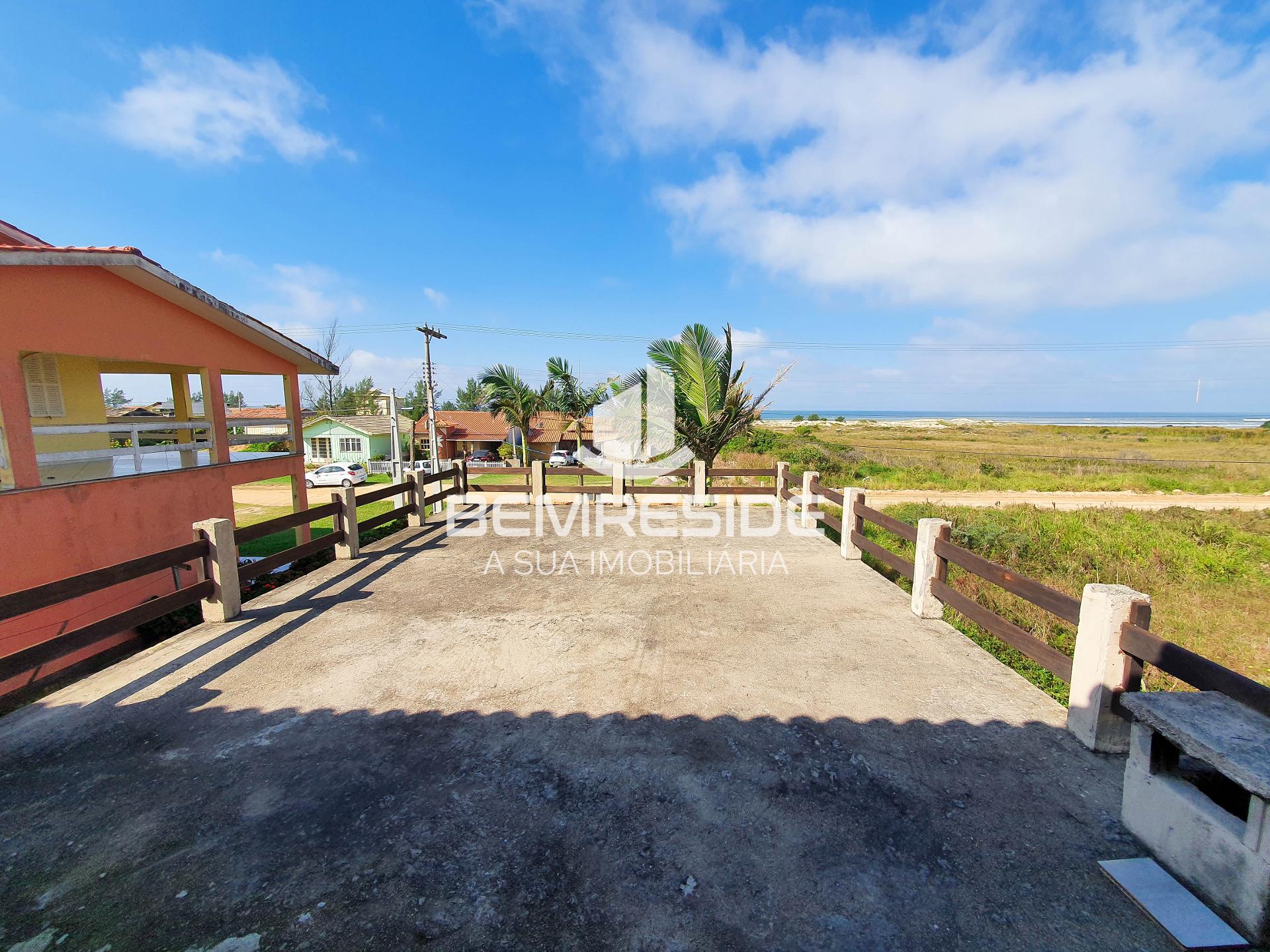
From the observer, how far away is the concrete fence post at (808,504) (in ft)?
30.8

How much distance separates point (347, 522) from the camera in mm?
7578

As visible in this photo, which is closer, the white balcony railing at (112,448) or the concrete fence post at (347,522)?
the white balcony railing at (112,448)

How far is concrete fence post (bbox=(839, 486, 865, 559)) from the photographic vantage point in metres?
7.36

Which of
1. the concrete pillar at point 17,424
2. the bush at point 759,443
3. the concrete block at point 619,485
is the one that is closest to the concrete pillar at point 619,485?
the concrete block at point 619,485

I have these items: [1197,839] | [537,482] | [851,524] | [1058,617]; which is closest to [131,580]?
[537,482]

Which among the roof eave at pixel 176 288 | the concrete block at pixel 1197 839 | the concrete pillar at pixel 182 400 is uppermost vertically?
the roof eave at pixel 176 288

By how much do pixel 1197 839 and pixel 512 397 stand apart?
1094 inches

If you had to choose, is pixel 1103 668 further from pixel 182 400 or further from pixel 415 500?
pixel 182 400

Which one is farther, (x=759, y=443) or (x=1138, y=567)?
(x=759, y=443)

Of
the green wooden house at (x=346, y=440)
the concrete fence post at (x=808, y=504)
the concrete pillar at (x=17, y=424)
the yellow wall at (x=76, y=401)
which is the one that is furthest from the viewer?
the green wooden house at (x=346, y=440)

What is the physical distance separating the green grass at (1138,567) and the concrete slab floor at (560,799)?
3345mm

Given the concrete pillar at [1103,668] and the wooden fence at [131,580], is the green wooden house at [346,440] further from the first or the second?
the concrete pillar at [1103,668]

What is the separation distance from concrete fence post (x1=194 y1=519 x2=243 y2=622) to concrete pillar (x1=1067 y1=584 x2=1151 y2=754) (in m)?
7.08

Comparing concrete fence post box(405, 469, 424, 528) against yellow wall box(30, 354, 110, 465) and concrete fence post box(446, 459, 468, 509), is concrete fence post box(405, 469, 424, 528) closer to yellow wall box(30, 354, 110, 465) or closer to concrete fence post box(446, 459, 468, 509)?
concrete fence post box(446, 459, 468, 509)
